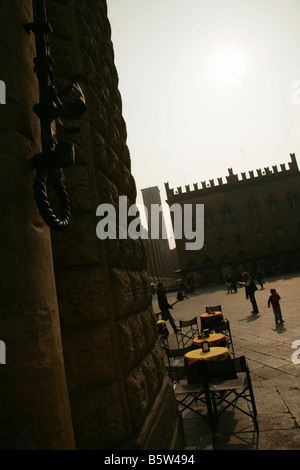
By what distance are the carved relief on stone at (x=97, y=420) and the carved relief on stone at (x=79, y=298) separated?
0.43 m

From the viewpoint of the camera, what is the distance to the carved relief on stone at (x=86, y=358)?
1755 mm

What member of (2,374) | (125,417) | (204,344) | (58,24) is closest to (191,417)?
(204,344)

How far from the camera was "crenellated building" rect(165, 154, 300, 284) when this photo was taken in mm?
40719

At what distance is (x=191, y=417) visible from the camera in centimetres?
397

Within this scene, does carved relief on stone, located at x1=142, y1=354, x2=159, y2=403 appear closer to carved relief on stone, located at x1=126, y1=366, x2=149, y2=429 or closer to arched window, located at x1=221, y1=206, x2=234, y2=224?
carved relief on stone, located at x1=126, y1=366, x2=149, y2=429

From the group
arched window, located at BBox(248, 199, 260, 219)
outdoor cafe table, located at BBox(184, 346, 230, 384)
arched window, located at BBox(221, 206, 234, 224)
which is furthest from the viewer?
arched window, located at BBox(248, 199, 260, 219)

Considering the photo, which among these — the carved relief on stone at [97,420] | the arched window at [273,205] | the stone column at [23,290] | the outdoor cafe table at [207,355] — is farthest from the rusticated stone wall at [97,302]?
the arched window at [273,205]

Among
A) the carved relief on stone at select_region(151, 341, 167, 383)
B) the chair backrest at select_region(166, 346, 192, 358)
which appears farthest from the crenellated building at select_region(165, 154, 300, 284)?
the carved relief on stone at select_region(151, 341, 167, 383)

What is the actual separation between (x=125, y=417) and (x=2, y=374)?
998 millimetres

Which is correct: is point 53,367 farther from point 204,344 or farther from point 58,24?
point 204,344

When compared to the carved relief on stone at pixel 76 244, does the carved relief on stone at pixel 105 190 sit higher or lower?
higher

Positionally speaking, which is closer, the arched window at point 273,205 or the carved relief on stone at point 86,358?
the carved relief on stone at point 86,358

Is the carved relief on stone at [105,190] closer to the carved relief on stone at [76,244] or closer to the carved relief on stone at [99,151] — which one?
the carved relief on stone at [99,151]

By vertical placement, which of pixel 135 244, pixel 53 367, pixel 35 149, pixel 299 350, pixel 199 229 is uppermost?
pixel 199 229
